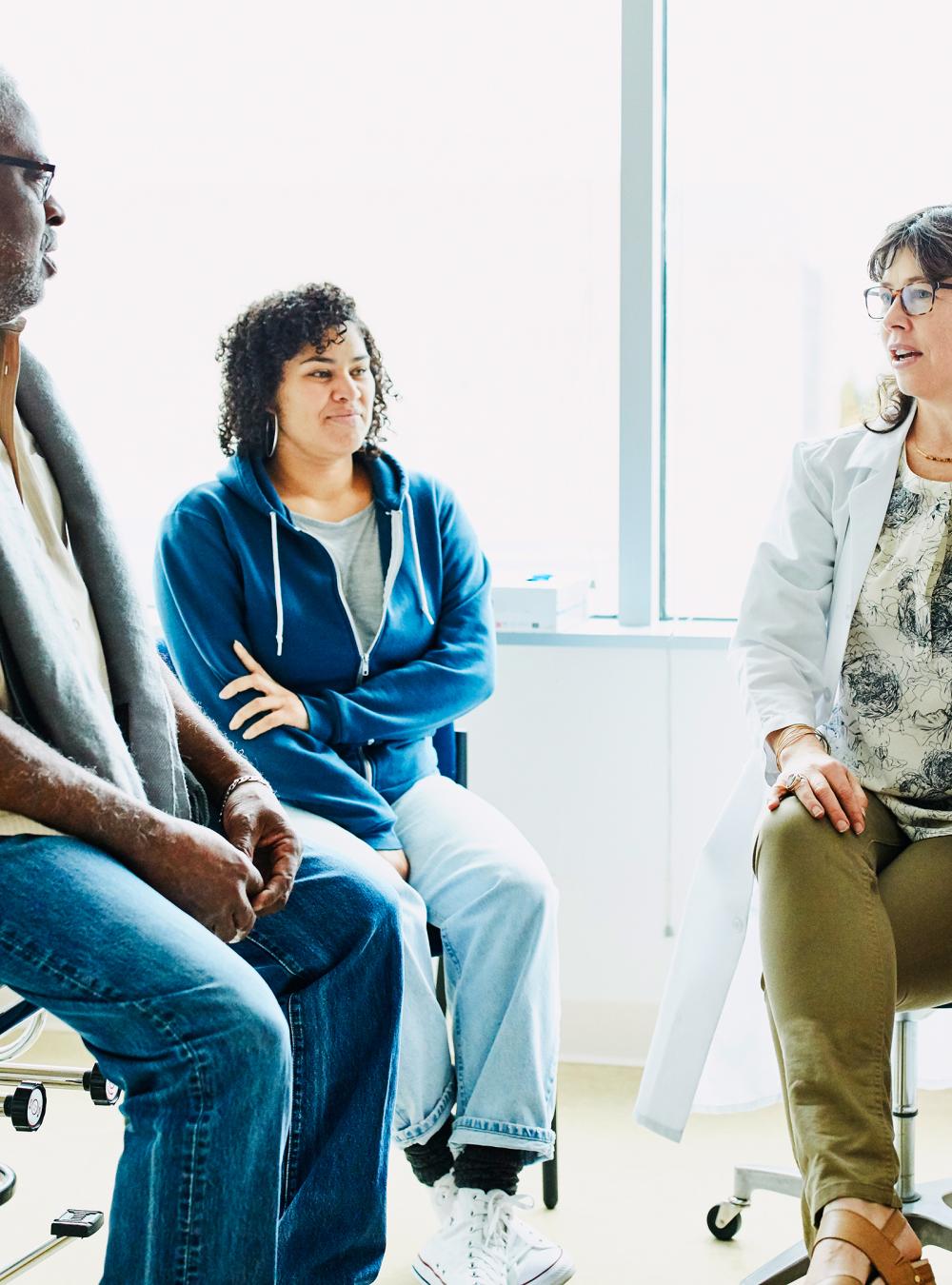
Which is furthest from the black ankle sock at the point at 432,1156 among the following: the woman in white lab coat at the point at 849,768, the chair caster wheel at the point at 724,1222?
the chair caster wheel at the point at 724,1222

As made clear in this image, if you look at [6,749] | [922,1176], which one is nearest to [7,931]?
[6,749]

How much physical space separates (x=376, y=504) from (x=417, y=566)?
12 cm

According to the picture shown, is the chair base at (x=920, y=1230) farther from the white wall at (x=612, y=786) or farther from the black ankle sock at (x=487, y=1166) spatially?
the white wall at (x=612, y=786)

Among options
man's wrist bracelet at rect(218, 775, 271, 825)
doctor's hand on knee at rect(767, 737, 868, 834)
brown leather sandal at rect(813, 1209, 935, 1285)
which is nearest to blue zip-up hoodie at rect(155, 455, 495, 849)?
man's wrist bracelet at rect(218, 775, 271, 825)

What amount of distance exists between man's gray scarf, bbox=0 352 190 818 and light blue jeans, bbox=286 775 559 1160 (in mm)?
313

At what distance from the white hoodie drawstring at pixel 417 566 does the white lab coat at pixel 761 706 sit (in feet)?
1.59

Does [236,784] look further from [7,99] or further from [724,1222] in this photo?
[724,1222]

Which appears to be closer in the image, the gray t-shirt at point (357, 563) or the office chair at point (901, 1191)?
the office chair at point (901, 1191)

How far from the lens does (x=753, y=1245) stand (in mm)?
2043

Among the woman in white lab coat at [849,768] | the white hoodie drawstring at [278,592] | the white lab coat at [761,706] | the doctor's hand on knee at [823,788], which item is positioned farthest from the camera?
the white hoodie drawstring at [278,592]

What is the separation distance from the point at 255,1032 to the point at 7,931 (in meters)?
0.25

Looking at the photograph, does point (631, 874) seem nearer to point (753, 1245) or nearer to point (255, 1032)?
point (753, 1245)

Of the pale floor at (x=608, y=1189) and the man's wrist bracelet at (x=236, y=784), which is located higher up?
the man's wrist bracelet at (x=236, y=784)

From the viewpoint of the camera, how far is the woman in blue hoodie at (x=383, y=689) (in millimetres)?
1924
